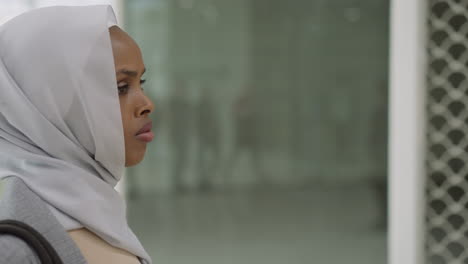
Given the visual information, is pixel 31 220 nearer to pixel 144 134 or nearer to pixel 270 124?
pixel 144 134

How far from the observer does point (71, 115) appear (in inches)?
23.2

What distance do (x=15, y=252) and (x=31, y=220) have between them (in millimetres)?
43

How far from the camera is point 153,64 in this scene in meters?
2.50

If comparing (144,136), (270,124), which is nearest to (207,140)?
(270,124)

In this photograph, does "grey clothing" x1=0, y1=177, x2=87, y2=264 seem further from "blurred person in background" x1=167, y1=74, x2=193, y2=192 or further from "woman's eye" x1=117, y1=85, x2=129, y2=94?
"blurred person in background" x1=167, y1=74, x2=193, y2=192

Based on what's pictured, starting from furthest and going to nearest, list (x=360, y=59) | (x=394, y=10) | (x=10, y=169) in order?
(x=360, y=59), (x=394, y=10), (x=10, y=169)

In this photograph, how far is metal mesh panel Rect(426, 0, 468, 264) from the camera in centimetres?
223

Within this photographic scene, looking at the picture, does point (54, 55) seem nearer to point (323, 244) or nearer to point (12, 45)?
point (12, 45)

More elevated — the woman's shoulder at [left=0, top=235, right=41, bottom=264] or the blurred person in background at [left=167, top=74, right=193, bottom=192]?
the woman's shoulder at [left=0, top=235, right=41, bottom=264]

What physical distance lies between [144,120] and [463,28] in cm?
191

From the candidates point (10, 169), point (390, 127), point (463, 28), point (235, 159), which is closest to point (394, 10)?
point (463, 28)

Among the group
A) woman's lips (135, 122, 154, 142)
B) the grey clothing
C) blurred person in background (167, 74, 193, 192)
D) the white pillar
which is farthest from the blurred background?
A: the grey clothing

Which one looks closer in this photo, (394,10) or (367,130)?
(394,10)

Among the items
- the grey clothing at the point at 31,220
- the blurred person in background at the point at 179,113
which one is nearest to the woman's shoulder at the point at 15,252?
the grey clothing at the point at 31,220
